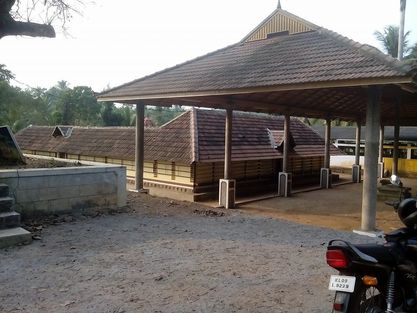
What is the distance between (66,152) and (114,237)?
14612 mm

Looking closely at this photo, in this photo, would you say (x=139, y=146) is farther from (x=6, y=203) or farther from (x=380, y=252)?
(x=380, y=252)

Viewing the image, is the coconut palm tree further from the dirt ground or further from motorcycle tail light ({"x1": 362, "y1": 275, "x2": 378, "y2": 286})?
motorcycle tail light ({"x1": 362, "y1": 275, "x2": 378, "y2": 286})

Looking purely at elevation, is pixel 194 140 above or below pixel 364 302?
above

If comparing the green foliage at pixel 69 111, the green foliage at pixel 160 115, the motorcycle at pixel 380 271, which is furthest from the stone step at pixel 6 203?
the green foliage at pixel 160 115

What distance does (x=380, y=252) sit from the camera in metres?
3.11

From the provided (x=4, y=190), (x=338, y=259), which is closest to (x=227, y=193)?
(x=4, y=190)

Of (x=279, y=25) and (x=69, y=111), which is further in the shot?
(x=69, y=111)

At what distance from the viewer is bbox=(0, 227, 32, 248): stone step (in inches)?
235

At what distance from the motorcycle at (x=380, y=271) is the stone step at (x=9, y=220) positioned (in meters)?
5.39

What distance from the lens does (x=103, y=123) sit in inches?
1519

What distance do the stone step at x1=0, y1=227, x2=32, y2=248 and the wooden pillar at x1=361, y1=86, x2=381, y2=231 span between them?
6.48 metres

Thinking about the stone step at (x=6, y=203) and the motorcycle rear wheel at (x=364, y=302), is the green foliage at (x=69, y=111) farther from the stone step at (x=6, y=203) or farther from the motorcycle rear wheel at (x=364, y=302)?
the motorcycle rear wheel at (x=364, y=302)

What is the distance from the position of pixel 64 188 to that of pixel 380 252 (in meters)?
6.56

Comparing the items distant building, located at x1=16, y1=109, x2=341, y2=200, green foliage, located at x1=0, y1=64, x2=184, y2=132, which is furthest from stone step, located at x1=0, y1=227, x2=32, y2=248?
green foliage, located at x1=0, y1=64, x2=184, y2=132
